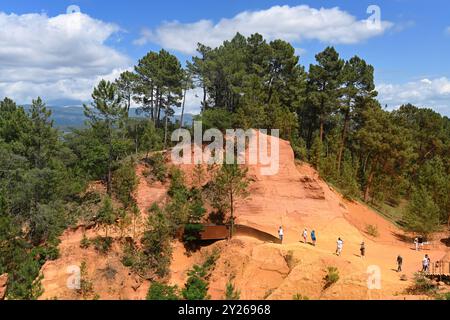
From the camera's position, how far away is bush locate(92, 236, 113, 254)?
3153cm

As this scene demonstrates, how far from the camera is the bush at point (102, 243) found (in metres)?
31.5

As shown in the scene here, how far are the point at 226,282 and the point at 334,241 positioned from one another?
380 inches

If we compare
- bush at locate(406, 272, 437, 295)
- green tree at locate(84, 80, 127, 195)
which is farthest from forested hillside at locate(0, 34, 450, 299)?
bush at locate(406, 272, 437, 295)

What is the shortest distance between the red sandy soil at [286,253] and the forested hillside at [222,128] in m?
2.63

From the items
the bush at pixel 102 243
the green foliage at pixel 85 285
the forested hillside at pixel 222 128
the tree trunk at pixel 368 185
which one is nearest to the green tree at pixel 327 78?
the forested hillside at pixel 222 128

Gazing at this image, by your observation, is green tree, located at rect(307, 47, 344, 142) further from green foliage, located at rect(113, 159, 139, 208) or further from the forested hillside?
green foliage, located at rect(113, 159, 139, 208)

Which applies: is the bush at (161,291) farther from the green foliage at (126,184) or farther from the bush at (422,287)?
the bush at (422,287)

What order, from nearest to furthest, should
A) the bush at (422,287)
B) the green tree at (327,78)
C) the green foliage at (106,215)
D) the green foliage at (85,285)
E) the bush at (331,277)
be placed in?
the bush at (422,287) < the bush at (331,277) < the green foliage at (85,285) < the green foliage at (106,215) < the green tree at (327,78)

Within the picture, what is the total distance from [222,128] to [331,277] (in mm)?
23216

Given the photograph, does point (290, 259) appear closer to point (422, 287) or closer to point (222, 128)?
point (422, 287)

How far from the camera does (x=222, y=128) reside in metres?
43.2

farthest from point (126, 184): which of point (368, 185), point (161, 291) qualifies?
point (368, 185)
